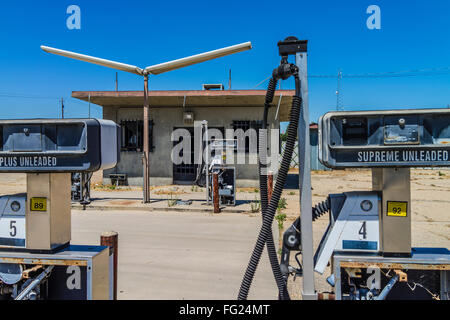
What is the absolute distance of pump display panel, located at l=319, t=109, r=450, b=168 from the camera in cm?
208

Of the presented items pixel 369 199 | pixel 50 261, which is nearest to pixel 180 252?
pixel 50 261

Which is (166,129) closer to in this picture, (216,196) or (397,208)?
(216,196)

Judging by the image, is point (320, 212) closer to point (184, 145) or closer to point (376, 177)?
point (376, 177)

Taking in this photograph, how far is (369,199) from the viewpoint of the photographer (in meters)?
2.23

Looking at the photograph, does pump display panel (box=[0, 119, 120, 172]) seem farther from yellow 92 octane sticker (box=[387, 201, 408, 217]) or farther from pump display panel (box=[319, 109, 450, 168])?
yellow 92 octane sticker (box=[387, 201, 408, 217])

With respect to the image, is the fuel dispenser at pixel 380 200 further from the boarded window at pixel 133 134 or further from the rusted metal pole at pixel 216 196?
the boarded window at pixel 133 134

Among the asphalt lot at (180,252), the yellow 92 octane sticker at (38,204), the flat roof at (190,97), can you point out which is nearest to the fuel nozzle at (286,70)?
the yellow 92 octane sticker at (38,204)

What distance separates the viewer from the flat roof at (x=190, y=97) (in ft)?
42.2

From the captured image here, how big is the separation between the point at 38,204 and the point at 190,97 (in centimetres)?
1123

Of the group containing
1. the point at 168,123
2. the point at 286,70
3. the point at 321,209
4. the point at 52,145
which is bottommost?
the point at 321,209

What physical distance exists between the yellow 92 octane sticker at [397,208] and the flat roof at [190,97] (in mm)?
10561

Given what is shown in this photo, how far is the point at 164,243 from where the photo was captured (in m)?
6.28

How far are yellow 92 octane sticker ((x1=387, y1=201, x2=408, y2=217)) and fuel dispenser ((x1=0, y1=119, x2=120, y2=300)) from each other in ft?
6.21

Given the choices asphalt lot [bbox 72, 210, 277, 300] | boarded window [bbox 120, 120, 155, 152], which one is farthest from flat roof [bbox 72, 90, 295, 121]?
asphalt lot [bbox 72, 210, 277, 300]
